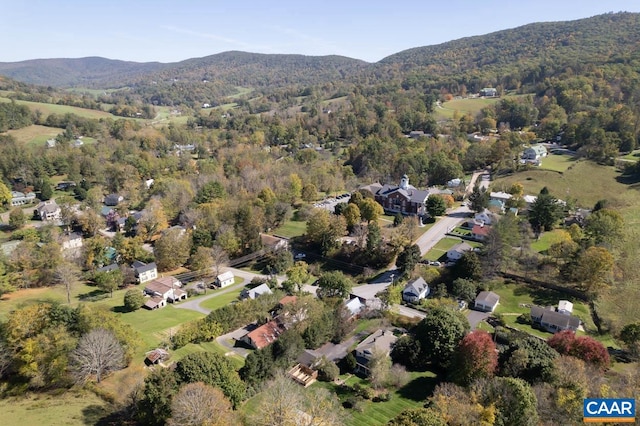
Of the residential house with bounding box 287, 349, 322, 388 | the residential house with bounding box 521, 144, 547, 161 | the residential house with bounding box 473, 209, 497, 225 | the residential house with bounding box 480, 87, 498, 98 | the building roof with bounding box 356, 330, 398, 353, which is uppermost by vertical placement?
the residential house with bounding box 480, 87, 498, 98

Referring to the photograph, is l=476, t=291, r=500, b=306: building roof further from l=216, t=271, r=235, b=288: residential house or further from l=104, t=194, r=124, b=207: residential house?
l=104, t=194, r=124, b=207: residential house

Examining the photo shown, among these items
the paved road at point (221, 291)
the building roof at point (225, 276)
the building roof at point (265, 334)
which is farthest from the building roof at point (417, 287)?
the building roof at point (225, 276)

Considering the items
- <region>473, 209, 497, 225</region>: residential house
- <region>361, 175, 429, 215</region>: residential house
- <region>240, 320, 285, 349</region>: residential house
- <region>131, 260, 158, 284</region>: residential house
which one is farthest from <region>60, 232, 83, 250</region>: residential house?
<region>473, 209, 497, 225</region>: residential house

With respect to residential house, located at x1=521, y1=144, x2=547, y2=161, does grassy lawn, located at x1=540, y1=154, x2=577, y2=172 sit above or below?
below

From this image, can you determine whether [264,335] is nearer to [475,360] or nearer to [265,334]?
[265,334]

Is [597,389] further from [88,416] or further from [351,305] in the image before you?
[88,416]

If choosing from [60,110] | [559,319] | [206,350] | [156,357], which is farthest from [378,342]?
[60,110]

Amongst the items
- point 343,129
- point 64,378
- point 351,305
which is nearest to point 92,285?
point 64,378
